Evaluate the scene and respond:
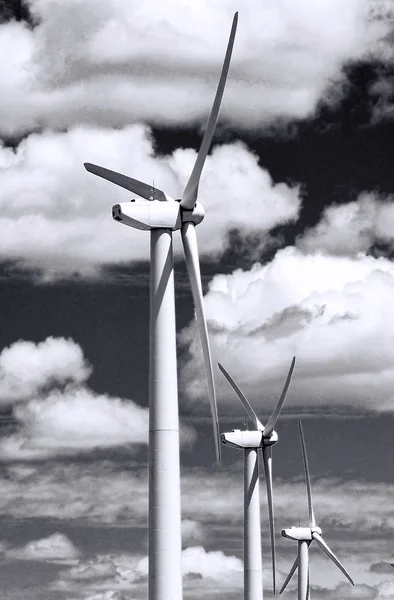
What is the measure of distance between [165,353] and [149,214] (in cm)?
764

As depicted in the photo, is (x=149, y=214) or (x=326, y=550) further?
(x=326, y=550)

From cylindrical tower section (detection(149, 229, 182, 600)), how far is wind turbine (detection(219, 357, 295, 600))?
145 ft

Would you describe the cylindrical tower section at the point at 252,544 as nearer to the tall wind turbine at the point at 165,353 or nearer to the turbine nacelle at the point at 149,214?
the tall wind turbine at the point at 165,353

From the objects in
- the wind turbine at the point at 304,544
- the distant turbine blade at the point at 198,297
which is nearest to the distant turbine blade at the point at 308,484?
the wind turbine at the point at 304,544

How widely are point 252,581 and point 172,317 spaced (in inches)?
2153

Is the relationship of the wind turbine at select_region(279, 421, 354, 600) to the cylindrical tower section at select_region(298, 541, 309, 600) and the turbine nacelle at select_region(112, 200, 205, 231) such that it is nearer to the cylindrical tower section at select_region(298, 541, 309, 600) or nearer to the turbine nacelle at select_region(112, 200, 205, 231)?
the cylindrical tower section at select_region(298, 541, 309, 600)

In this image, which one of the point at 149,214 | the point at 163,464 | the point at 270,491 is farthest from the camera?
the point at 270,491

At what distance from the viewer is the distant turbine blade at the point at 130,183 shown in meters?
63.1

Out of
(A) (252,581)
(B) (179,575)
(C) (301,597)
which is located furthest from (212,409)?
(C) (301,597)

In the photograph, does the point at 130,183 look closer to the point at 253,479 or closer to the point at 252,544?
the point at 252,544

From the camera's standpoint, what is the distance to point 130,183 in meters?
63.9

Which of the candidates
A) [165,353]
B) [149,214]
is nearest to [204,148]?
[149,214]

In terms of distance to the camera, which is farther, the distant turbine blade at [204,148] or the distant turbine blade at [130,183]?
the distant turbine blade at [130,183]

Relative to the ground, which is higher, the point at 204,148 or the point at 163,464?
the point at 204,148
